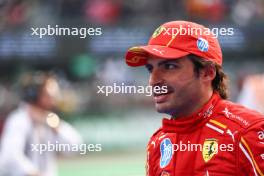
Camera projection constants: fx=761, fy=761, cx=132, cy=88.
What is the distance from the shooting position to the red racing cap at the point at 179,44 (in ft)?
7.65

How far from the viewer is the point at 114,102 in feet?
26.7

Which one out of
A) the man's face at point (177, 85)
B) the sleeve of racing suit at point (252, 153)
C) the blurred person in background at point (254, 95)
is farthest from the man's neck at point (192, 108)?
the blurred person in background at point (254, 95)

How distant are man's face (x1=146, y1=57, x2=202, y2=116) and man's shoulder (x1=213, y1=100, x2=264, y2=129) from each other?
0.09 meters

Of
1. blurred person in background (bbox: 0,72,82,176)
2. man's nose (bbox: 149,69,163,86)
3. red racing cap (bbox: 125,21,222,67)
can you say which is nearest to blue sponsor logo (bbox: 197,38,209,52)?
red racing cap (bbox: 125,21,222,67)

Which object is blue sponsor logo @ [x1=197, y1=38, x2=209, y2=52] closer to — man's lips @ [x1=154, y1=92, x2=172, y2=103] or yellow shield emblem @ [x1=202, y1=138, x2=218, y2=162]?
man's lips @ [x1=154, y1=92, x2=172, y2=103]

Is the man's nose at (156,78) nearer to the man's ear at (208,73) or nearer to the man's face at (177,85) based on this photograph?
the man's face at (177,85)

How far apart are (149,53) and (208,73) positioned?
0.65 feet

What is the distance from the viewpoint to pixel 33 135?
396cm

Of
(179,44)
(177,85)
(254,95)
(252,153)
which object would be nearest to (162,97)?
(177,85)

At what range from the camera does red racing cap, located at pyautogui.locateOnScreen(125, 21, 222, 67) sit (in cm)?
233

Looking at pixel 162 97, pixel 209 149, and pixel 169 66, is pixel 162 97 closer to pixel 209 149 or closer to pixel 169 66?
pixel 169 66

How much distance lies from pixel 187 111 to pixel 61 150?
1.67 metres

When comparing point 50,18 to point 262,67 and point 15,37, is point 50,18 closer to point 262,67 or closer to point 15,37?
point 15,37

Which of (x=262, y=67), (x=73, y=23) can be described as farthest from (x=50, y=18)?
(x=262, y=67)
